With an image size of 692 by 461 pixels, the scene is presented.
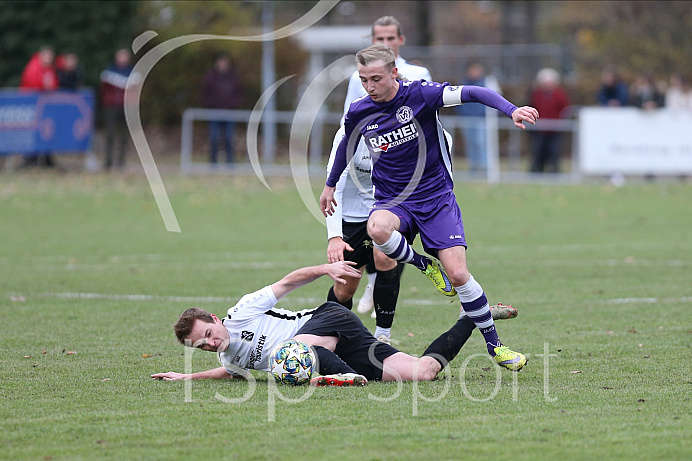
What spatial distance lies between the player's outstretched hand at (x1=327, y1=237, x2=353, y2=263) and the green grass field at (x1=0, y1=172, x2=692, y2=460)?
0.92 metres

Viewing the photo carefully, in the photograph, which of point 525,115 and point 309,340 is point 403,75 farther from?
point 309,340

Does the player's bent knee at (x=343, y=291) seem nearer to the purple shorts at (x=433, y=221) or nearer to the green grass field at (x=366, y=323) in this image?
the green grass field at (x=366, y=323)

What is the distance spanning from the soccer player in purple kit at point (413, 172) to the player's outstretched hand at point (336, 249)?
36cm

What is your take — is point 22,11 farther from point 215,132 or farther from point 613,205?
point 613,205

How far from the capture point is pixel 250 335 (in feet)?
20.9

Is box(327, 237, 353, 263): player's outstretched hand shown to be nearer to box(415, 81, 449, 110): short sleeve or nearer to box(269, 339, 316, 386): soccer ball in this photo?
box(269, 339, 316, 386): soccer ball

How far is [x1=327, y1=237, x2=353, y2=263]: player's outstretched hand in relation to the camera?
7016 millimetres

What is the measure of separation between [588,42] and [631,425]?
4115 centimetres

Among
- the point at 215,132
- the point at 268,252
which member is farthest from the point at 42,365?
the point at 215,132

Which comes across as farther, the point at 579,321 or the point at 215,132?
the point at 215,132

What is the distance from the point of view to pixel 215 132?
25.6 m

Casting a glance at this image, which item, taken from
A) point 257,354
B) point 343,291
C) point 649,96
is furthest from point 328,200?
point 649,96

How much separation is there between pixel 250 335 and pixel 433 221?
1.50 metres

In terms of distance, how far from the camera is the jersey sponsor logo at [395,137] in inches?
271
